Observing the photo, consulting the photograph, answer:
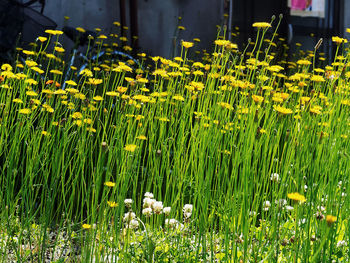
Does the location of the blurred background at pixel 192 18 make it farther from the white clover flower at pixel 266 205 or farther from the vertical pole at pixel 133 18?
the white clover flower at pixel 266 205

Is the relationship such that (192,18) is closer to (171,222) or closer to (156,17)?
(156,17)

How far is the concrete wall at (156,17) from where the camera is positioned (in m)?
6.27

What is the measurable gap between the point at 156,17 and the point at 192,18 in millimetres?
484

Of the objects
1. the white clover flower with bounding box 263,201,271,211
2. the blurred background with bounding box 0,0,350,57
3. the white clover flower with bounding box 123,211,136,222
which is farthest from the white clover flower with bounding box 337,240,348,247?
the blurred background with bounding box 0,0,350,57

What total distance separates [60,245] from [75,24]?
4325 mm

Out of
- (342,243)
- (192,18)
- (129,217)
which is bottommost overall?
(342,243)

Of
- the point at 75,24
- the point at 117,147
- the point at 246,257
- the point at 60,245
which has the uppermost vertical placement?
the point at 75,24

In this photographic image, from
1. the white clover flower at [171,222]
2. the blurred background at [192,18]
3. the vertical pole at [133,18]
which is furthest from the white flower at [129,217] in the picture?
the vertical pole at [133,18]

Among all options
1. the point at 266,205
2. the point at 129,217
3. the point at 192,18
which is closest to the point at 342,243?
the point at 266,205

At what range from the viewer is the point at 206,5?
6.92 m

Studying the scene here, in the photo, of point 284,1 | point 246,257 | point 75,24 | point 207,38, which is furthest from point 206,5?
point 246,257

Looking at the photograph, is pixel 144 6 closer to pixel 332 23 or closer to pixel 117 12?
pixel 117 12

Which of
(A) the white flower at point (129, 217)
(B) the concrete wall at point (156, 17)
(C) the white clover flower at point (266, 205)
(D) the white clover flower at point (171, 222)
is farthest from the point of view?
(B) the concrete wall at point (156, 17)

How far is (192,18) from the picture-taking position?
271 inches
